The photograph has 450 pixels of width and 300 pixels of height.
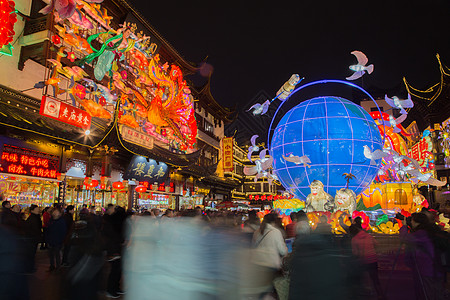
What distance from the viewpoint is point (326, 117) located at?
49.7ft

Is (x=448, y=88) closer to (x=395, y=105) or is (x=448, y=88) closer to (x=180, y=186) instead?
(x=395, y=105)

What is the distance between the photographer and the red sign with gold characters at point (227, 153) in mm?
35625

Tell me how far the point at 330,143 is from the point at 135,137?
999 cm

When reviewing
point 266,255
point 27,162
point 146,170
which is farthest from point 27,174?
point 266,255

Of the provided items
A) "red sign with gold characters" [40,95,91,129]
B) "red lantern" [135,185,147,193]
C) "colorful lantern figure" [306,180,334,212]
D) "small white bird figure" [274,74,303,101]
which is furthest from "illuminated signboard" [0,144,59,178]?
"colorful lantern figure" [306,180,334,212]

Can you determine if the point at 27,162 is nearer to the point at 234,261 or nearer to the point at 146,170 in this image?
the point at 146,170

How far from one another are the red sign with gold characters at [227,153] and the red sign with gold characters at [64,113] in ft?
73.2

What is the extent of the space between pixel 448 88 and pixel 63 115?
33.1 meters

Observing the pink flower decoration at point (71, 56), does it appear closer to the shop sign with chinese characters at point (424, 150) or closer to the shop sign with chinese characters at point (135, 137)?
the shop sign with chinese characters at point (135, 137)

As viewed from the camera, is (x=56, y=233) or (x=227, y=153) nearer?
(x=56, y=233)

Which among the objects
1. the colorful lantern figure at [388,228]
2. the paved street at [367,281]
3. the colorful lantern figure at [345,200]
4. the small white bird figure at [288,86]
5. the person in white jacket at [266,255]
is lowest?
the paved street at [367,281]

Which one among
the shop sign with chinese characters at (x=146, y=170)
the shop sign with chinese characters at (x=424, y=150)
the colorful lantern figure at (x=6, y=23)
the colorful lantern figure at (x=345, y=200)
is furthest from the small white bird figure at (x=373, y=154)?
the shop sign with chinese characters at (x=424, y=150)

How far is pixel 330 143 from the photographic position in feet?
48.4

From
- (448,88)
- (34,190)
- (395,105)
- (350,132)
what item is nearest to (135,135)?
(34,190)
